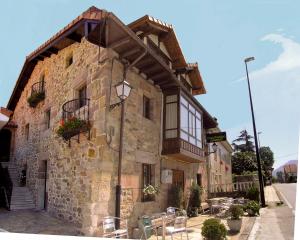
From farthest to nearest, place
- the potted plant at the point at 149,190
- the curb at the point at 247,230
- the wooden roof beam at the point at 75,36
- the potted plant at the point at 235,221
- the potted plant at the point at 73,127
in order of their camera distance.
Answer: the wooden roof beam at the point at 75,36 → the potted plant at the point at 149,190 → the potted plant at the point at 235,221 → the potted plant at the point at 73,127 → the curb at the point at 247,230

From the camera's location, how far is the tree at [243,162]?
15203 mm

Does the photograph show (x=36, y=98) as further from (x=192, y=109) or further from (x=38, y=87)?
(x=192, y=109)

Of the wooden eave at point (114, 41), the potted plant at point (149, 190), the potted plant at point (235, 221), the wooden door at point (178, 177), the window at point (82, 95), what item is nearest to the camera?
the wooden eave at point (114, 41)

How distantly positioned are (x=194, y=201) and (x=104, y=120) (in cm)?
496

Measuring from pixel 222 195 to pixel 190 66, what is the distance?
5840 mm

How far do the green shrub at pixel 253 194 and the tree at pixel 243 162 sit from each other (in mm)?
3290

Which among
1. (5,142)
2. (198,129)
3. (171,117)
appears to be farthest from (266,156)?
(5,142)

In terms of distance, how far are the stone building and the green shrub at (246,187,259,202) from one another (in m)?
2.46

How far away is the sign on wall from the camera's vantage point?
12.3 meters

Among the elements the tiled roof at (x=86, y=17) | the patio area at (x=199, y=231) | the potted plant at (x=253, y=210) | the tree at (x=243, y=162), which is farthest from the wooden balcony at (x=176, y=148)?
the tree at (x=243, y=162)

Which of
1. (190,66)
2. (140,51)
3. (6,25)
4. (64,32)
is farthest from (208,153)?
(6,25)

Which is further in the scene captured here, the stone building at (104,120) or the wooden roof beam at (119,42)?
the wooden roof beam at (119,42)

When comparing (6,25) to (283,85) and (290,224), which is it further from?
(290,224)

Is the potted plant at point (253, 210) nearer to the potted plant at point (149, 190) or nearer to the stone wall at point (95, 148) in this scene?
the stone wall at point (95, 148)
